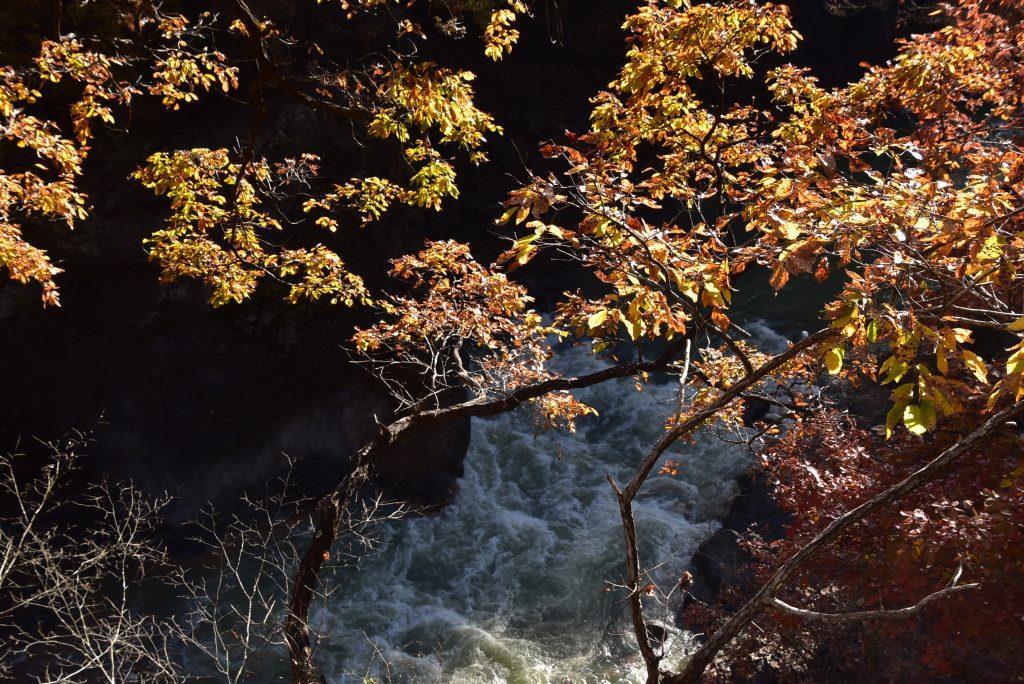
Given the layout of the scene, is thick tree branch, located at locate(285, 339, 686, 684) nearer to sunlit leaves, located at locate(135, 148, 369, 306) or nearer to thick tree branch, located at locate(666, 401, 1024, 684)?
sunlit leaves, located at locate(135, 148, 369, 306)

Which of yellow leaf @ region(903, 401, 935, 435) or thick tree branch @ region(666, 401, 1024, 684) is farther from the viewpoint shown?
thick tree branch @ region(666, 401, 1024, 684)

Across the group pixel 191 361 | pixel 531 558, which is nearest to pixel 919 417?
pixel 531 558

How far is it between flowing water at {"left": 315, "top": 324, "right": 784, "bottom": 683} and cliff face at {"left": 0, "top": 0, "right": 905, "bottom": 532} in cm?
105

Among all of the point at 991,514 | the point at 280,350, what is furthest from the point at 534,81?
the point at 991,514

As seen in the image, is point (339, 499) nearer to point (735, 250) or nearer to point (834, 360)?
point (735, 250)

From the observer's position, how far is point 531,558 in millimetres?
10164

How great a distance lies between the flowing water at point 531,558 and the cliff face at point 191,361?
1049 millimetres

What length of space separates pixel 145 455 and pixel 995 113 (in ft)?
35.3

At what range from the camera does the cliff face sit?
9141 mm

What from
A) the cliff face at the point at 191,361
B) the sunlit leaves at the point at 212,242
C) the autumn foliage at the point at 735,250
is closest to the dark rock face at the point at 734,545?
the autumn foliage at the point at 735,250

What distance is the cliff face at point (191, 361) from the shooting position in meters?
9.14

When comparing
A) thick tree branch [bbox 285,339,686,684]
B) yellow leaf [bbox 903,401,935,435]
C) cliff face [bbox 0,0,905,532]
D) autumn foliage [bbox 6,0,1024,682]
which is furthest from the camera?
cliff face [bbox 0,0,905,532]

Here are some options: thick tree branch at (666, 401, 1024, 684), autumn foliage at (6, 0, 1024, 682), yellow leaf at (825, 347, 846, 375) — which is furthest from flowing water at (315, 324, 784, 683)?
yellow leaf at (825, 347, 846, 375)

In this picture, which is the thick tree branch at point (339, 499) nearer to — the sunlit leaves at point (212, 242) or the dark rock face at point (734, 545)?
the sunlit leaves at point (212, 242)
